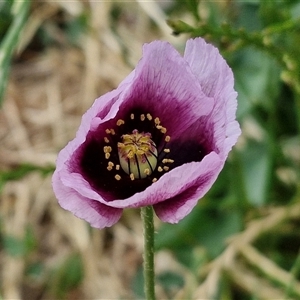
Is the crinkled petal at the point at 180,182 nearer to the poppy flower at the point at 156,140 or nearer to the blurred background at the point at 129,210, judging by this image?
the poppy flower at the point at 156,140

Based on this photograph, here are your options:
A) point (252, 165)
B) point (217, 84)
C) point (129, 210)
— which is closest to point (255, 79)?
point (252, 165)

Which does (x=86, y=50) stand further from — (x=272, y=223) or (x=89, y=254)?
(x=272, y=223)

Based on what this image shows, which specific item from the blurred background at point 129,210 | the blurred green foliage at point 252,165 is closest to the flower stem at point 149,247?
the blurred background at point 129,210

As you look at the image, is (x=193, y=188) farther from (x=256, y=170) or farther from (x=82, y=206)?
(x=256, y=170)

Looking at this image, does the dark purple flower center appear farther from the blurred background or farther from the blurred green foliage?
the blurred green foliage

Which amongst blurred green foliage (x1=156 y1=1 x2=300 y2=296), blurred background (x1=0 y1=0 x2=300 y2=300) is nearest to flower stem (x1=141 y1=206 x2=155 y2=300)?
blurred background (x1=0 y1=0 x2=300 y2=300)
